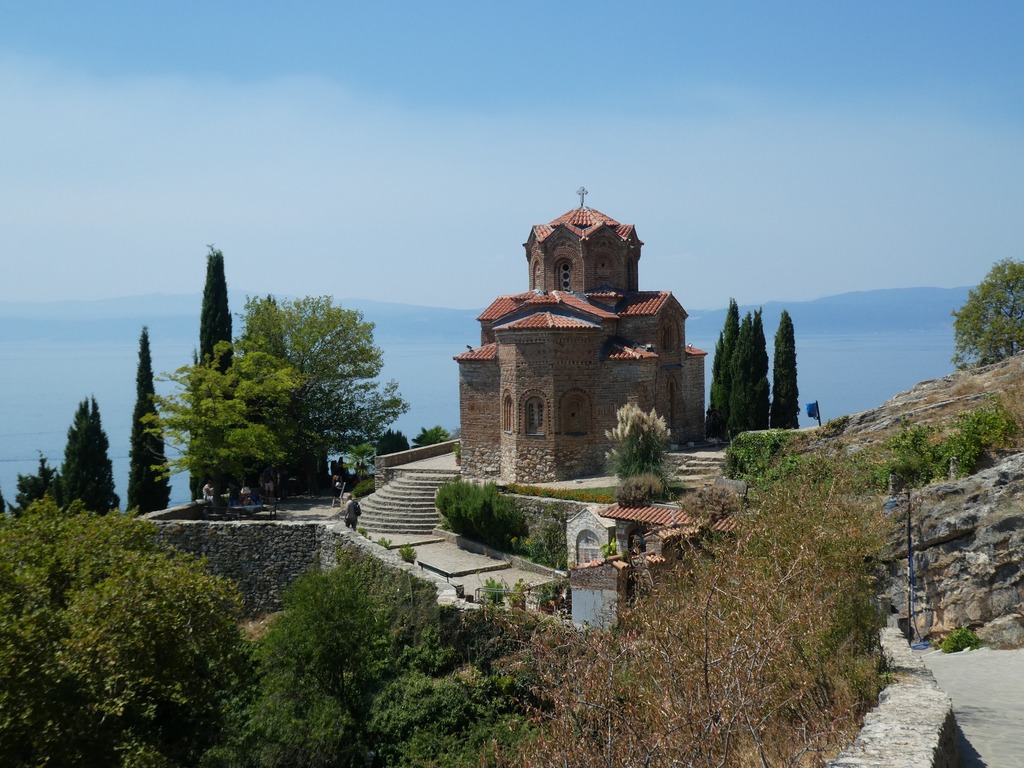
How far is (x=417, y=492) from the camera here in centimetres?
2728

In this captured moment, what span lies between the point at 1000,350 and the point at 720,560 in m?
28.6

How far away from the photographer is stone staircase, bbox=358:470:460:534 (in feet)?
84.7

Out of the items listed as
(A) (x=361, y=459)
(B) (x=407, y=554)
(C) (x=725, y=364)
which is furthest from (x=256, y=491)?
(C) (x=725, y=364)

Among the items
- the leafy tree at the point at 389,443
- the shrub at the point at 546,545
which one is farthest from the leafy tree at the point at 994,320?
the leafy tree at the point at 389,443

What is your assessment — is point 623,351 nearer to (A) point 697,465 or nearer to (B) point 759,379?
(A) point 697,465

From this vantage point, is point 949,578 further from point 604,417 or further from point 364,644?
point 604,417

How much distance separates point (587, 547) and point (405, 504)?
818 cm

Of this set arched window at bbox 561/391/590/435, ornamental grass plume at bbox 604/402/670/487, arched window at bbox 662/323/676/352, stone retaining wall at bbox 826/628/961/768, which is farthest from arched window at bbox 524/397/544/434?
stone retaining wall at bbox 826/628/961/768

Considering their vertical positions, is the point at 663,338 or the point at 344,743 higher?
the point at 663,338

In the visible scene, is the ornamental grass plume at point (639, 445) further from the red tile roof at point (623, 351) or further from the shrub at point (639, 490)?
the red tile roof at point (623, 351)

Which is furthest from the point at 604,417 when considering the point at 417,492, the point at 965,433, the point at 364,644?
the point at 364,644

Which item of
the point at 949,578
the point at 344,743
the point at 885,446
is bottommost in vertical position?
the point at 344,743

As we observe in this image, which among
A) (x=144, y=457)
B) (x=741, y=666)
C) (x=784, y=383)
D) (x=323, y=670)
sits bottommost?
(x=323, y=670)

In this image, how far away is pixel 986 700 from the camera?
10.0 meters
